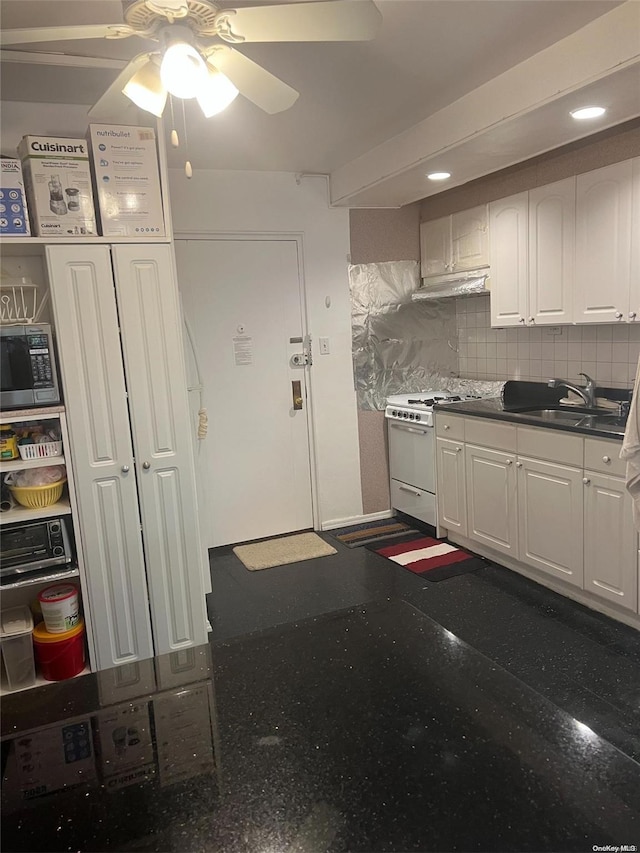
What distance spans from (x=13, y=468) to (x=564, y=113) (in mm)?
2677

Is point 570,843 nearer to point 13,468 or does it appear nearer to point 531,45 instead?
point 13,468

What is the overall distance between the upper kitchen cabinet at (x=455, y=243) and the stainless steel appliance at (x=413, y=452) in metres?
0.93

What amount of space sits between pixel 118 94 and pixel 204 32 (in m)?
0.44

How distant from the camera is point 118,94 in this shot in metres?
1.78

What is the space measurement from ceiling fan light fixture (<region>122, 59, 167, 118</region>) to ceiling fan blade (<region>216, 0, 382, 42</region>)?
0.25m

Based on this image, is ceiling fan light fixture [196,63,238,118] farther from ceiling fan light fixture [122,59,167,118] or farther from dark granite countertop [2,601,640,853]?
dark granite countertop [2,601,640,853]

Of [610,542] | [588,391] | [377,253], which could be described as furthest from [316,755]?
[377,253]

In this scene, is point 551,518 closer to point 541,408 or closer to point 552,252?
point 541,408

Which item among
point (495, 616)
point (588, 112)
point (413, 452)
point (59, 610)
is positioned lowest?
point (495, 616)

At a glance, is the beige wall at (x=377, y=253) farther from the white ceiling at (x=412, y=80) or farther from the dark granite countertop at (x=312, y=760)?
the dark granite countertop at (x=312, y=760)

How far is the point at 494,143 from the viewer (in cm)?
291

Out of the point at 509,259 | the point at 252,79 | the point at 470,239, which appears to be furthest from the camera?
the point at 470,239

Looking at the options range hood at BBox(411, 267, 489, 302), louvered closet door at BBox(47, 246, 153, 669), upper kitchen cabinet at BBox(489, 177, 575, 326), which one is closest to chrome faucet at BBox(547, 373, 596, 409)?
upper kitchen cabinet at BBox(489, 177, 575, 326)

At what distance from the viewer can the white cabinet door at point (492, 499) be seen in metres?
3.42
